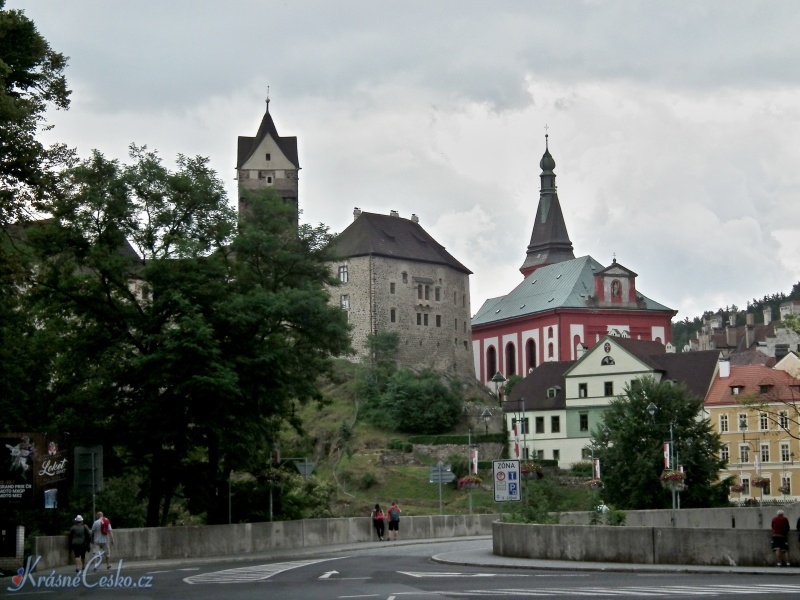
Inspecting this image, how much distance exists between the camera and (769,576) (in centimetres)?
2447

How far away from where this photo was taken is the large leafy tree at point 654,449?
69.8 meters

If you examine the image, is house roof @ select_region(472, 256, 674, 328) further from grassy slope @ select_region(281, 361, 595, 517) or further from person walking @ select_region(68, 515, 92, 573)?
person walking @ select_region(68, 515, 92, 573)

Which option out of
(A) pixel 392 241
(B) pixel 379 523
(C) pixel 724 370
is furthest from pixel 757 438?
(A) pixel 392 241

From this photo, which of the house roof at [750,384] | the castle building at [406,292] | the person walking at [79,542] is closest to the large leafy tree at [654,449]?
the house roof at [750,384]

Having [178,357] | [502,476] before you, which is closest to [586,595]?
[502,476]

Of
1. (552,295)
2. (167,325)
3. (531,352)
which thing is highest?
(552,295)

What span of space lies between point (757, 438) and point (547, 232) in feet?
224

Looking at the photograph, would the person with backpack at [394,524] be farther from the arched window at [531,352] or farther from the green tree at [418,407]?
the arched window at [531,352]

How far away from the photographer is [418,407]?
111 meters

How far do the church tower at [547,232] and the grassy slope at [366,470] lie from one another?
40.9 meters

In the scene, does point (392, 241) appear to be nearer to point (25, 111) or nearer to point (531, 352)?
point (531, 352)

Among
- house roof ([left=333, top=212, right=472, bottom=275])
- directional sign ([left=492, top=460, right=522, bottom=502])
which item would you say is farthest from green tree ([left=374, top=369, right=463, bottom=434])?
directional sign ([left=492, top=460, right=522, bottom=502])

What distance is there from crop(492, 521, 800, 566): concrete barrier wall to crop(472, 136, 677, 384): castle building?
8858cm

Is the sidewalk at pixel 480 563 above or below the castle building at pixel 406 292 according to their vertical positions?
below
